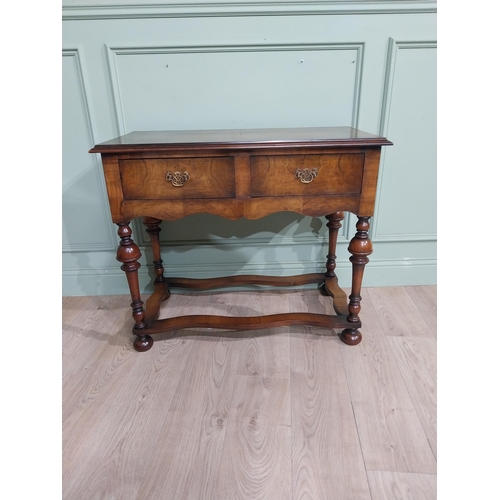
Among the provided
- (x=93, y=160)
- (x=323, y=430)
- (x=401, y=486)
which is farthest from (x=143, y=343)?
(x=401, y=486)

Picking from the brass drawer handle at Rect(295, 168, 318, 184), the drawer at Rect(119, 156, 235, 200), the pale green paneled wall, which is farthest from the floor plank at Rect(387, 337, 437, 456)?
the drawer at Rect(119, 156, 235, 200)

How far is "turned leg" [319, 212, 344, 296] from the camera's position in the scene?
1.70 m

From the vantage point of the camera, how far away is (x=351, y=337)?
150 centimetres

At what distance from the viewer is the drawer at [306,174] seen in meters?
1.24

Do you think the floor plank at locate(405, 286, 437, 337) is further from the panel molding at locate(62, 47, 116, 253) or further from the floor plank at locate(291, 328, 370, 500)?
the panel molding at locate(62, 47, 116, 253)

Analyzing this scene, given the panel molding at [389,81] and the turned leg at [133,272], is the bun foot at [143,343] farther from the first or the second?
the panel molding at [389,81]

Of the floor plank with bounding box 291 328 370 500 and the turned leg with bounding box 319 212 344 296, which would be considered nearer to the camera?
the floor plank with bounding box 291 328 370 500

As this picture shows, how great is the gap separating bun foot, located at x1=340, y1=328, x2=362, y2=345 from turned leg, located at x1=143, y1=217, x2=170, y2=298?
90 centimetres

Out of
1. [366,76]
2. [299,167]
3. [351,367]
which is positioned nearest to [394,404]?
[351,367]

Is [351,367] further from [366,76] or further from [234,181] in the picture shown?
[366,76]

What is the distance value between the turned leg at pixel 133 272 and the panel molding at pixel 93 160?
17.8 inches

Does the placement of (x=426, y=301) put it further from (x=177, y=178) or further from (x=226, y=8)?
(x=226, y=8)

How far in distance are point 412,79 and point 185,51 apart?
0.99 meters

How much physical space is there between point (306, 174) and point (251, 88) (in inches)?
24.4
